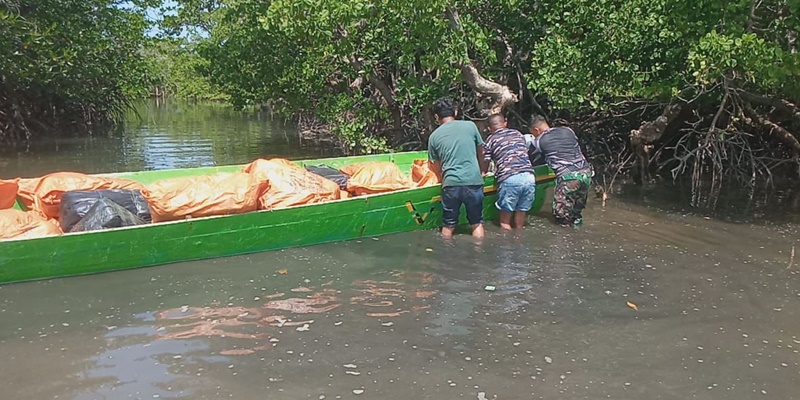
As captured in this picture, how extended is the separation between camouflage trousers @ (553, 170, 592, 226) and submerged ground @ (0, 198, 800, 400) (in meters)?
0.90

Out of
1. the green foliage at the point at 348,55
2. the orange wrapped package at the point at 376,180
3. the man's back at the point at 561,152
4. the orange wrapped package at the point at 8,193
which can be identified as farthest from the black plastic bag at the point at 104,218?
the green foliage at the point at 348,55

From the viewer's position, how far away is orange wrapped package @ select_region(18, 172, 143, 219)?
19.0 feet

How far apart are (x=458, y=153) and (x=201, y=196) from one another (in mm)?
2538

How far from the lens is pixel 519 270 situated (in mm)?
5809

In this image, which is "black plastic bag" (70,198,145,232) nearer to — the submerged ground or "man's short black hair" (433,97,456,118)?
the submerged ground

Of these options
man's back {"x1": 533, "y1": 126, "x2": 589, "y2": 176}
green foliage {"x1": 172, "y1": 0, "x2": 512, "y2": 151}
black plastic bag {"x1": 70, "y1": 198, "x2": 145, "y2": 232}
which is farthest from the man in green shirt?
black plastic bag {"x1": 70, "y1": 198, "x2": 145, "y2": 232}

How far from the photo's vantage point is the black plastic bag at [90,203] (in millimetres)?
5465

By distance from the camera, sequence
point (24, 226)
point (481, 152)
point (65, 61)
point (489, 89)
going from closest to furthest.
Result: point (24, 226)
point (481, 152)
point (489, 89)
point (65, 61)

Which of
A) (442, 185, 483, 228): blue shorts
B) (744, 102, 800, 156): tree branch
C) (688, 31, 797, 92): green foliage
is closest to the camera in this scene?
(688, 31, 797, 92): green foliage

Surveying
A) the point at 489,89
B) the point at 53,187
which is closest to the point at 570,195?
the point at 489,89

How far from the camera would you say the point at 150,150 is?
1570 centimetres

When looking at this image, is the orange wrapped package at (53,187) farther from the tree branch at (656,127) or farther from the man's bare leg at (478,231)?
the tree branch at (656,127)

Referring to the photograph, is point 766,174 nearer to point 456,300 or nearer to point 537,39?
point 537,39

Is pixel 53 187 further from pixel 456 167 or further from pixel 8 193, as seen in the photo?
pixel 456 167
